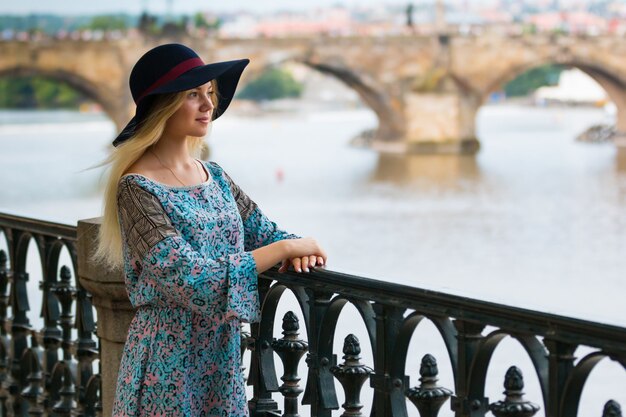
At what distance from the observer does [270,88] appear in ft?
261

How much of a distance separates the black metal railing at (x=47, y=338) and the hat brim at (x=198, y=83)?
81 cm

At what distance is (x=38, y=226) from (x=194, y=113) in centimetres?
113

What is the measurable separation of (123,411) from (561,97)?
75.0 m

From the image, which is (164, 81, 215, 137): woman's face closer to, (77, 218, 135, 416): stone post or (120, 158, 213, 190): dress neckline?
(120, 158, 213, 190): dress neckline

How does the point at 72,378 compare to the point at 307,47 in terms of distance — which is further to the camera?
the point at 307,47

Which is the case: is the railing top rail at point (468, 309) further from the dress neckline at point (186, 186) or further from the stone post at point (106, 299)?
the stone post at point (106, 299)

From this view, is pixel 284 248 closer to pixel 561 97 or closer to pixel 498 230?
pixel 498 230

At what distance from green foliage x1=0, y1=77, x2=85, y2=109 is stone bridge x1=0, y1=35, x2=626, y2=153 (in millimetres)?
29550

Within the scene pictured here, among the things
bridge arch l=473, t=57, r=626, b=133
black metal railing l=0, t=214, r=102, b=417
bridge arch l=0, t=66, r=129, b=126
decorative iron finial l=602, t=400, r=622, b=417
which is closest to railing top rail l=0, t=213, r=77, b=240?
black metal railing l=0, t=214, r=102, b=417

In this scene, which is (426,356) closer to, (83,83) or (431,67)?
(83,83)

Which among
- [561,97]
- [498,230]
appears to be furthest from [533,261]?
[561,97]

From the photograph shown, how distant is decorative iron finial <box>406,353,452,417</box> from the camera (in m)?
Answer: 2.18

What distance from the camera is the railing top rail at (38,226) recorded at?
3.20 metres

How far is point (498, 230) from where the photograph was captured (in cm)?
1945
